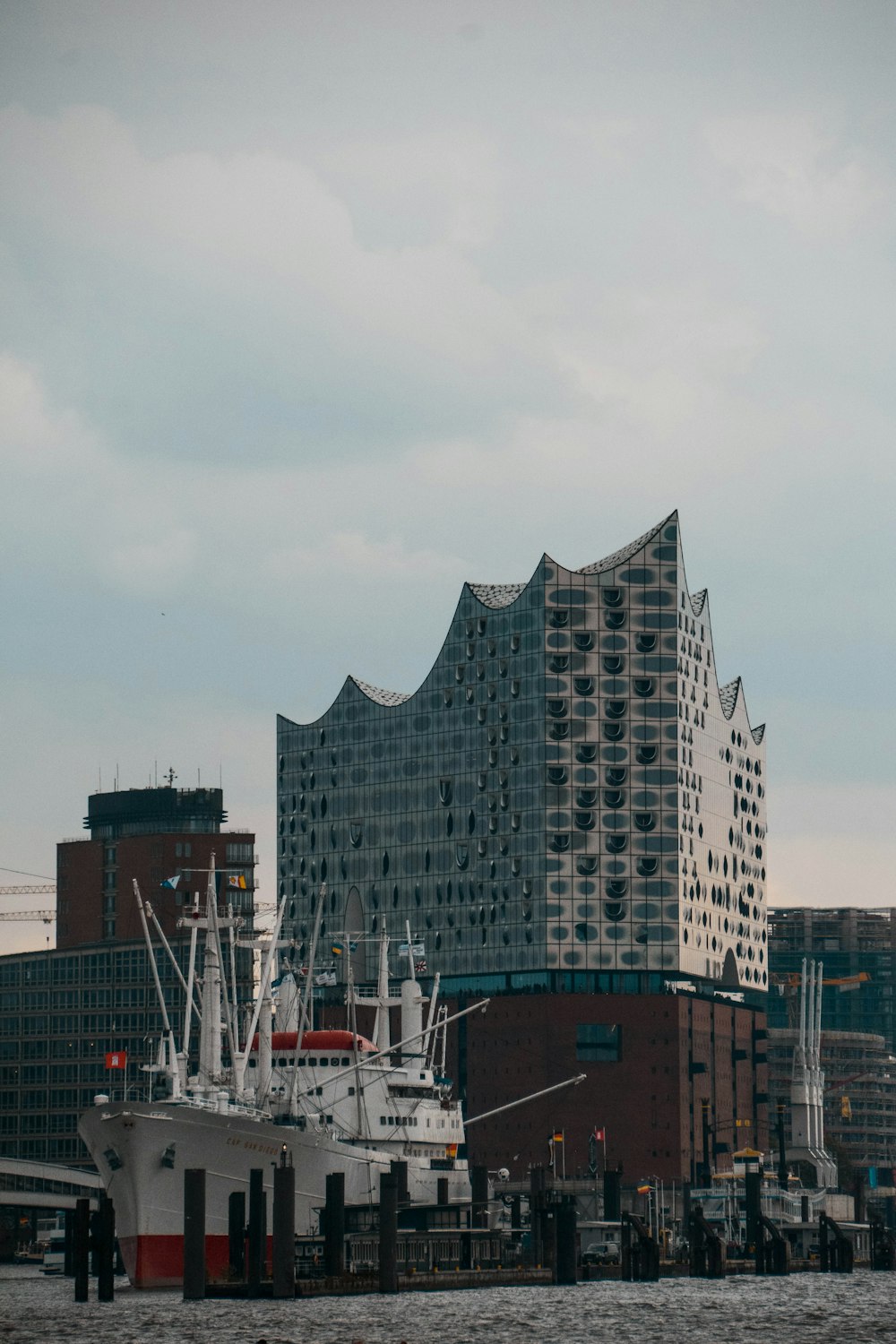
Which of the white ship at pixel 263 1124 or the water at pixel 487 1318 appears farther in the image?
the white ship at pixel 263 1124

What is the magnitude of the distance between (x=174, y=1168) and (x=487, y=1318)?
2459cm

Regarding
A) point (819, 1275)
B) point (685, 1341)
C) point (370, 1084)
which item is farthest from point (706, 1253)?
point (685, 1341)

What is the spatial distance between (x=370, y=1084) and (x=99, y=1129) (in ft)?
76.8

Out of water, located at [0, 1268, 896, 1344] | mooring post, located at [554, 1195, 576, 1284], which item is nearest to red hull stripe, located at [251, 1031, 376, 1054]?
water, located at [0, 1268, 896, 1344]

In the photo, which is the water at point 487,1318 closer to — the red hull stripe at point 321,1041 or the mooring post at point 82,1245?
the mooring post at point 82,1245

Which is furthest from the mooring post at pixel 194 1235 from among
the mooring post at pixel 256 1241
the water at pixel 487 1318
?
the mooring post at pixel 256 1241

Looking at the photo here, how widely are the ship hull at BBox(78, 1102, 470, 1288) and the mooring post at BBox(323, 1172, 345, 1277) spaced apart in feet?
37.0

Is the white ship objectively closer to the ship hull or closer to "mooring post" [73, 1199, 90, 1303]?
the ship hull

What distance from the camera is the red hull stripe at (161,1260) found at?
13000 cm

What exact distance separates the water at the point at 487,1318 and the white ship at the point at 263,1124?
4.99 m

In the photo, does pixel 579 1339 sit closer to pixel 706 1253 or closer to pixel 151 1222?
pixel 151 1222

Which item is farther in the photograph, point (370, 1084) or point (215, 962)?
point (370, 1084)

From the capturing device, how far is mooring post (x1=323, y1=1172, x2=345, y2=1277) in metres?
116

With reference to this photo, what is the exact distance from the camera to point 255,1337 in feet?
319
